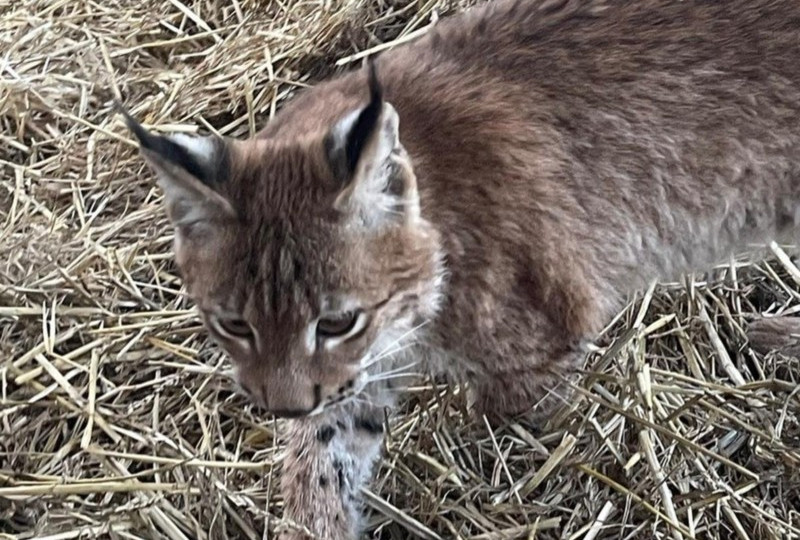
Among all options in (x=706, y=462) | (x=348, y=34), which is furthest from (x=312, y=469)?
(x=348, y=34)

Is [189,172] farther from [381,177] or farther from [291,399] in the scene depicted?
[291,399]

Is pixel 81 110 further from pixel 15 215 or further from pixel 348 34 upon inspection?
pixel 348 34

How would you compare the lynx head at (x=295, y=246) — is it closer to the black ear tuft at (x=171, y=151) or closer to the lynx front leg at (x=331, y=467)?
the black ear tuft at (x=171, y=151)

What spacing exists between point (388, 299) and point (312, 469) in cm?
74

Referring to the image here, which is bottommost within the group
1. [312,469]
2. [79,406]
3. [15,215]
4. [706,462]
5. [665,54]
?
[706,462]

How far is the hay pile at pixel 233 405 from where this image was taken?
2.86 metres

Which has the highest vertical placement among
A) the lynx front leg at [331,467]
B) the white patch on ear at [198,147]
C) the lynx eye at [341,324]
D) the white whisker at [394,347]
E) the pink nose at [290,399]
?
the white patch on ear at [198,147]

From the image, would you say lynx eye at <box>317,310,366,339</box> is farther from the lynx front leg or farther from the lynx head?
the lynx front leg

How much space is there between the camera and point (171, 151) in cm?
210

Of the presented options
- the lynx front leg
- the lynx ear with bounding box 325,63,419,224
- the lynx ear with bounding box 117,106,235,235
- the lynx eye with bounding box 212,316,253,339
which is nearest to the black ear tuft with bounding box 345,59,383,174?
the lynx ear with bounding box 325,63,419,224

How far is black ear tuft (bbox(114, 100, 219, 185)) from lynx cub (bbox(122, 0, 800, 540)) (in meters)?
0.05

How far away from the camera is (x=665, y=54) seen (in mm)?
2768

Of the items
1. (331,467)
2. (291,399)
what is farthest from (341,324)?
(331,467)

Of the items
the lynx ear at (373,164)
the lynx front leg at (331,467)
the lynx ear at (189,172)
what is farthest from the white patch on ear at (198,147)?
the lynx front leg at (331,467)
